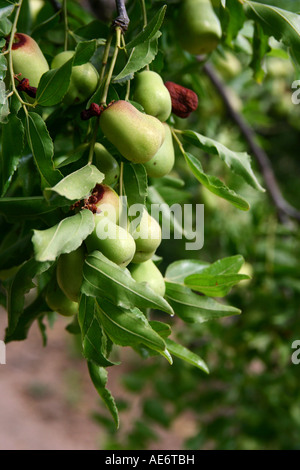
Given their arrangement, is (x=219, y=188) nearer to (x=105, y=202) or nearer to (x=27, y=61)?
(x=105, y=202)

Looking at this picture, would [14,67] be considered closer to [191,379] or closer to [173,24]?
[173,24]

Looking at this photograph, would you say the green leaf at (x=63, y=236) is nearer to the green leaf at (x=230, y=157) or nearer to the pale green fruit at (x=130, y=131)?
the pale green fruit at (x=130, y=131)

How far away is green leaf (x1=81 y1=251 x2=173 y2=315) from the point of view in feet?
1.55

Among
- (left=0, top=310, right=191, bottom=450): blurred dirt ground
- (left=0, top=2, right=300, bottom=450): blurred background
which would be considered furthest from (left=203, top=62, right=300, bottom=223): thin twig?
(left=0, top=310, right=191, bottom=450): blurred dirt ground

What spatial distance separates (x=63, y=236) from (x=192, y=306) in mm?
215

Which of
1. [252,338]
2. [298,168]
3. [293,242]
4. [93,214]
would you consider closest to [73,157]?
[93,214]

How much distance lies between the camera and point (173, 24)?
758 millimetres

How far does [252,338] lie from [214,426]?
9.8 inches

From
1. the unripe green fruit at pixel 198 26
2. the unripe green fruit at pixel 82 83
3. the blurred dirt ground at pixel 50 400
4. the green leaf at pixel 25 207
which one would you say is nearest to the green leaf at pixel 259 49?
the unripe green fruit at pixel 198 26

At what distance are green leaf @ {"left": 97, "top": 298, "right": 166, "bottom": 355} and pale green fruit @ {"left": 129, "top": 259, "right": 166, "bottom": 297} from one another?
6cm

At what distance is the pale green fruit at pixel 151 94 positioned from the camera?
21.6 inches

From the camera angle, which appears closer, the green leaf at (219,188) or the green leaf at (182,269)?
the green leaf at (219,188)

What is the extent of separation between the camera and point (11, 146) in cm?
55

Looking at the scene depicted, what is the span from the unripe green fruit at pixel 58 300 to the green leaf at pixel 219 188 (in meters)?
0.19
